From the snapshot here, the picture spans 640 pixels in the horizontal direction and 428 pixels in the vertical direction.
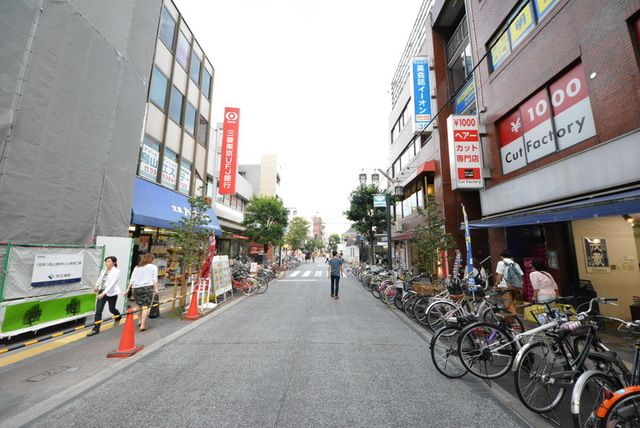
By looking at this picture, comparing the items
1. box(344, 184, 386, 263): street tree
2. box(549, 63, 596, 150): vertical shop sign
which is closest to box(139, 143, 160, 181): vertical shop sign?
box(549, 63, 596, 150): vertical shop sign

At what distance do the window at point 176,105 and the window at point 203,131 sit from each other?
6.93 ft

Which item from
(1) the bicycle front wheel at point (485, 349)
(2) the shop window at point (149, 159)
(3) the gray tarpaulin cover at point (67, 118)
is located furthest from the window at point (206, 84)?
(1) the bicycle front wheel at point (485, 349)

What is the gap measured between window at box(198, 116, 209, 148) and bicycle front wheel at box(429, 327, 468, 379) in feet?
53.8

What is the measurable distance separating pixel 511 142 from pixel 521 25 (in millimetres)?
3826

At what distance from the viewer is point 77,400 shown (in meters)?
3.33

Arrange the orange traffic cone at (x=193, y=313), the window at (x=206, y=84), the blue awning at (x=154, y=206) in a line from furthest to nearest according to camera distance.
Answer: the window at (x=206, y=84)
the blue awning at (x=154, y=206)
the orange traffic cone at (x=193, y=313)

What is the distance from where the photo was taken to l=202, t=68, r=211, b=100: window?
16.8m

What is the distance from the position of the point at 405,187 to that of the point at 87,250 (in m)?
18.1

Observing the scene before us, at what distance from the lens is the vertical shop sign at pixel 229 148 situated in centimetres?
1653

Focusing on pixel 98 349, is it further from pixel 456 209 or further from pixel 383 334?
pixel 456 209

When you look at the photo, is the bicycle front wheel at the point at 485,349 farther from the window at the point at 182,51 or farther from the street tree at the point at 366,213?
the street tree at the point at 366,213

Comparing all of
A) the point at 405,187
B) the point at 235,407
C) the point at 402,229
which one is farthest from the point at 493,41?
the point at 235,407

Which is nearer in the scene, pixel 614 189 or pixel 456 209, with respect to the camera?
pixel 614 189

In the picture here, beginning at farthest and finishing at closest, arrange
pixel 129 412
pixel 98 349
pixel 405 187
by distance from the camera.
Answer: pixel 405 187
pixel 98 349
pixel 129 412
